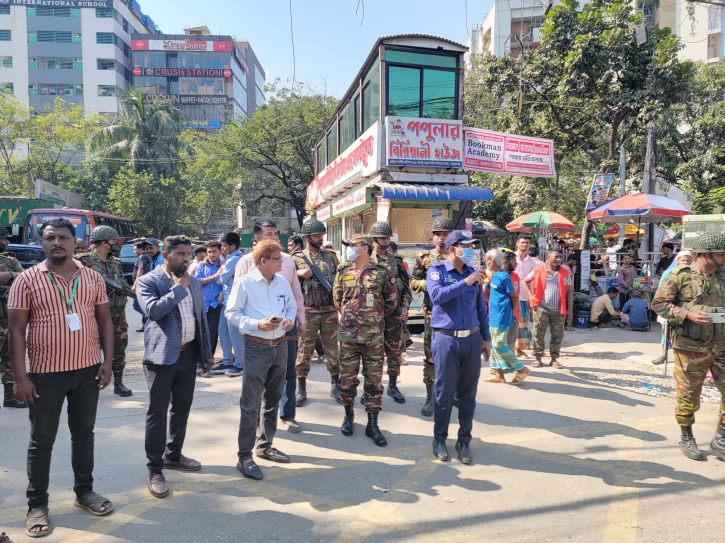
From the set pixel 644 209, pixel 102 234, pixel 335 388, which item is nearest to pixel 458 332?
pixel 335 388

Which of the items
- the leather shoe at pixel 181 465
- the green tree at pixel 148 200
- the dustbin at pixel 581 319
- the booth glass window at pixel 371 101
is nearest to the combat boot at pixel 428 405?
the leather shoe at pixel 181 465

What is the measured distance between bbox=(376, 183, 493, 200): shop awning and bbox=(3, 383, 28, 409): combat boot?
8.00 m

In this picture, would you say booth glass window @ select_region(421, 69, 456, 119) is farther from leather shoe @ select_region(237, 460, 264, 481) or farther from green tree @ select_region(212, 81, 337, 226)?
green tree @ select_region(212, 81, 337, 226)

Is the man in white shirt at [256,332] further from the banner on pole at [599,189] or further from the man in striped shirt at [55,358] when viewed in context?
the banner on pole at [599,189]

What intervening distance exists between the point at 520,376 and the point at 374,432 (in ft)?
8.69

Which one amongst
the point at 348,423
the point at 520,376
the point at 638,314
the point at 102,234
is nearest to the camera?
the point at 348,423

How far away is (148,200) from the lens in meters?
33.1

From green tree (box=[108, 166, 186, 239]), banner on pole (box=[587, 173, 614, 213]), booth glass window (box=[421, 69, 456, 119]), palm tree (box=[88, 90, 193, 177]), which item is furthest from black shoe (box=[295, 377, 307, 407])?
palm tree (box=[88, 90, 193, 177])

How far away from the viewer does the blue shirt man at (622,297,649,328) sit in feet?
34.3

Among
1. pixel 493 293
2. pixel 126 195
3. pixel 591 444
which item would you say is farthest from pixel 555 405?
pixel 126 195

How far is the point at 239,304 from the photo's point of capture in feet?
12.4

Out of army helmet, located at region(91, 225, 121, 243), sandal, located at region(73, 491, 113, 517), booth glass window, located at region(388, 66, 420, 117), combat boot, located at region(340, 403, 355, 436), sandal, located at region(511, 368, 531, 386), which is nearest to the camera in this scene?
sandal, located at region(73, 491, 113, 517)

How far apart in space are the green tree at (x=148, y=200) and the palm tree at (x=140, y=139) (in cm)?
110

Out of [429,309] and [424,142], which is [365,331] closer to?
[429,309]
